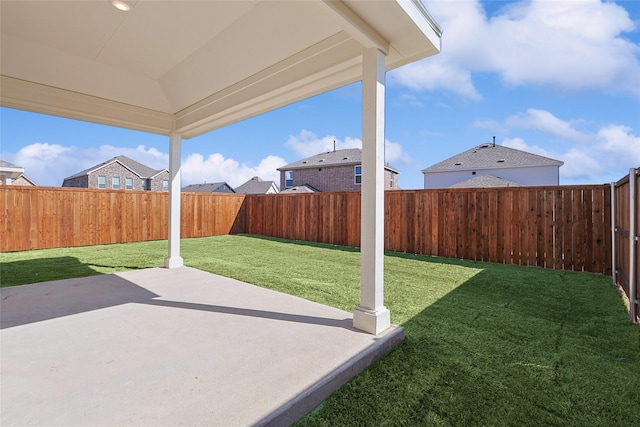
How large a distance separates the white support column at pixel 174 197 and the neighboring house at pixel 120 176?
65.9 ft

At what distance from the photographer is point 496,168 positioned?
52.2 ft

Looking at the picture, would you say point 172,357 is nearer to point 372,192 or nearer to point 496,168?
point 372,192

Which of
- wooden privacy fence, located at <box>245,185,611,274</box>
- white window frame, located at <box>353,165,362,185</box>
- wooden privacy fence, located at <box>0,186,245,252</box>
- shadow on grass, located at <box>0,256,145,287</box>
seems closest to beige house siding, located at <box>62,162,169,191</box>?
wooden privacy fence, located at <box>0,186,245,252</box>

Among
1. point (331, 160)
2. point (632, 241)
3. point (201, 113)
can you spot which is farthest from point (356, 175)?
point (632, 241)

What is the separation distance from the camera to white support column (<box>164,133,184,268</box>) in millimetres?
5145

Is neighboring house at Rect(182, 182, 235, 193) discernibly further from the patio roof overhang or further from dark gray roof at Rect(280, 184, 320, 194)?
the patio roof overhang

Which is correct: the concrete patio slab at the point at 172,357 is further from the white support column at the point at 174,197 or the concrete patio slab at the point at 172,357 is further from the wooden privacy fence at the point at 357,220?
the wooden privacy fence at the point at 357,220

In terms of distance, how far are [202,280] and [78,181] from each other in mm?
27723

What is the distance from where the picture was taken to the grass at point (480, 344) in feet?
5.63

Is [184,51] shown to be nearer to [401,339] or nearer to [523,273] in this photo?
[401,339]

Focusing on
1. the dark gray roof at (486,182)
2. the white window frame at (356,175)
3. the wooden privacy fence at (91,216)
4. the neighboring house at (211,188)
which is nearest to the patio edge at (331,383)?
the wooden privacy fence at (91,216)

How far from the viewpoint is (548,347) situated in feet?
8.21

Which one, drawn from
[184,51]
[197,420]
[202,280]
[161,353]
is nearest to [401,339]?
[197,420]

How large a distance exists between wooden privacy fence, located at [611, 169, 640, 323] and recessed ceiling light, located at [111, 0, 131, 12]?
5.25 meters
